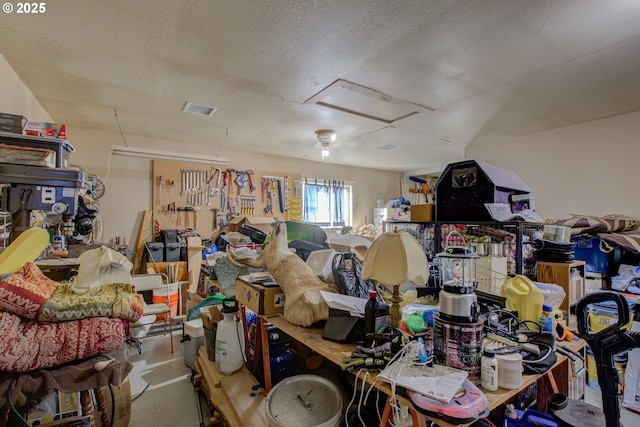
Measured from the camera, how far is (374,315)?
1322 millimetres

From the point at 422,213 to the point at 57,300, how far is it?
234 centimetres

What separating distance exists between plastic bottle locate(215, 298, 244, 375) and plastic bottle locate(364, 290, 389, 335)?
1231 millimetres

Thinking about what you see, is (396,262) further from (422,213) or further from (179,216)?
(179,216)

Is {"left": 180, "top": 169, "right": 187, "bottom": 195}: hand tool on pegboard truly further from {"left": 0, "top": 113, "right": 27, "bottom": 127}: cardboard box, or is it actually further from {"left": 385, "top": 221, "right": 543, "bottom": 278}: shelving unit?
{"left": 385, "top": 221, "right": 543, "bottom": 278}: shelving unit

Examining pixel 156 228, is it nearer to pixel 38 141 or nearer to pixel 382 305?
pixel 38 141

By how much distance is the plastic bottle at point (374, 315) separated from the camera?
1322 millimetres

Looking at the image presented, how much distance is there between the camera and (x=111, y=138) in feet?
14.1

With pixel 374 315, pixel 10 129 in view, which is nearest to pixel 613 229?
pixel 374 315

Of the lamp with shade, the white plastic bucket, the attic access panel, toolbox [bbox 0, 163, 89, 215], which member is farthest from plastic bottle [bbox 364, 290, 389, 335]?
the white plastic bucket

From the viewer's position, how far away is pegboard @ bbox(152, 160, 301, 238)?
4660 mm

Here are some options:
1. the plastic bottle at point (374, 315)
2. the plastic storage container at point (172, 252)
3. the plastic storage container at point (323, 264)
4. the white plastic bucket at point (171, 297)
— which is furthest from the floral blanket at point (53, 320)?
the plastic storage container at point (172, 252)

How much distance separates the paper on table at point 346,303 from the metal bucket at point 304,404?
439mm

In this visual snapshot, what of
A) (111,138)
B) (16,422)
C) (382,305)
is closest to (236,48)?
(382,305)

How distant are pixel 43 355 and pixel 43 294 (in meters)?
0.21
